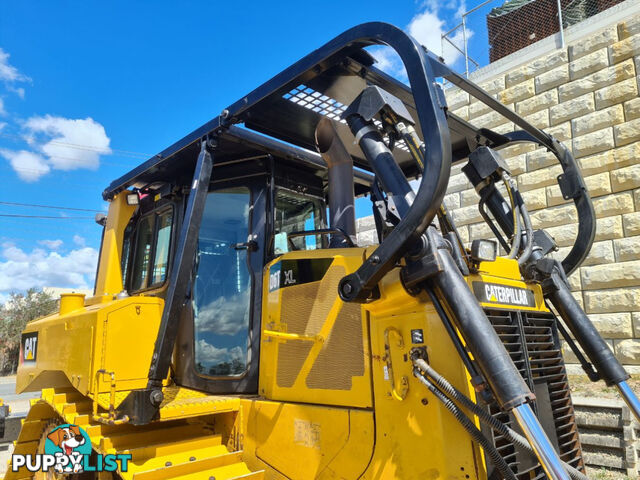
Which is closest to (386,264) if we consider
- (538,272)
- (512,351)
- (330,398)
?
(512,351)

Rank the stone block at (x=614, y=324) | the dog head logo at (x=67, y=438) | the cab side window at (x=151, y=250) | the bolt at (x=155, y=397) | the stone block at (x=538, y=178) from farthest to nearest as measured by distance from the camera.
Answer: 1. the stone block at (x=538, y=178)
2. the stone block at (x=614, y=324)
3. the cab side window at (x=151, y=250)
4. the dog head logo at (x=67, y=438)
5. the bolt at (x=155, y=397)

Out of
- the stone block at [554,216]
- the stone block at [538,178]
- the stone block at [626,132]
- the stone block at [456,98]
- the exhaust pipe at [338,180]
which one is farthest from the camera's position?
the stone block at [456,98]

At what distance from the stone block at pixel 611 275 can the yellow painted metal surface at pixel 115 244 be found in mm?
5996

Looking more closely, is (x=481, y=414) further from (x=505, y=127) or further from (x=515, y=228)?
(x=505, y=127)

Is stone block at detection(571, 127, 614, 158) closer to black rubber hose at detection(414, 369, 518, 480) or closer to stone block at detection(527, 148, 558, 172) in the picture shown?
stone block at detection(527, 148, 558, 172)

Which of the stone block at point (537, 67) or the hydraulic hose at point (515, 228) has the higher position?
the stone block at point (537, 67)

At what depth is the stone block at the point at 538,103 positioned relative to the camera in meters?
7.65

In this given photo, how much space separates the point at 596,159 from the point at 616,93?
3.23 ft

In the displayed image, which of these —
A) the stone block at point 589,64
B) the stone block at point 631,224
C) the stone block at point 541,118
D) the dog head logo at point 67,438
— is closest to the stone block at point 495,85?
the stone block at point 541,118

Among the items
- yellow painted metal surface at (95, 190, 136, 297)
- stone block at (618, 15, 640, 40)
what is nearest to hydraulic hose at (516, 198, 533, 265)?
yellow painted metal surface at (95, 190, 136, 297)

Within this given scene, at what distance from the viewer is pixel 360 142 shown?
2.32 m

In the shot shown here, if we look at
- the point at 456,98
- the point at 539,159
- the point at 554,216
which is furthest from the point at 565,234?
the point at 456,98

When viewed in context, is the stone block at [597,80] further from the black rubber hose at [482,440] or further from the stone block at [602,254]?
the black rubber hose at [482,440]

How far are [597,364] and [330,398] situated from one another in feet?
4.80
